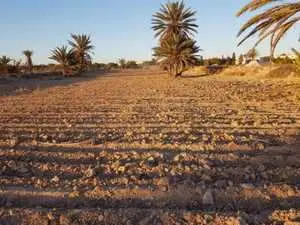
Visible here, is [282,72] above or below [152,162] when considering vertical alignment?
above

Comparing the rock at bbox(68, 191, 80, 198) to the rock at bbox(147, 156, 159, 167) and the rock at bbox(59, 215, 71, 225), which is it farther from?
the rock at bbox(147, 156, 159, 167)

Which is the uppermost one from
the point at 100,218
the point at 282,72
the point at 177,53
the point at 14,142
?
the point at 177,53

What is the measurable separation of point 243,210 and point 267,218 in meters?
0.25

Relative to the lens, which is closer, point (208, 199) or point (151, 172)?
point (208, 199)

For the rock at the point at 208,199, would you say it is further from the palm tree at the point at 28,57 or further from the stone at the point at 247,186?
the palm tree at the point at 28,57

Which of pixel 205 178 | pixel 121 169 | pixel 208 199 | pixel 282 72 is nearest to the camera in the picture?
pixel 208 199

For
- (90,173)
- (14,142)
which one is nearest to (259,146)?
(90,173)

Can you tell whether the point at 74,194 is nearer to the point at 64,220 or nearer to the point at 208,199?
the point at 64,220

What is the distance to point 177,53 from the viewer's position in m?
30.2

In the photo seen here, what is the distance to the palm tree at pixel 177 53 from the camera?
1171 inches

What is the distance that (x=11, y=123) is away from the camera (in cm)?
750

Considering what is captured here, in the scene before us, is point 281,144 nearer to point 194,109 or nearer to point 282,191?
point 282,191

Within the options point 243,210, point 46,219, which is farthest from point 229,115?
point 46,219

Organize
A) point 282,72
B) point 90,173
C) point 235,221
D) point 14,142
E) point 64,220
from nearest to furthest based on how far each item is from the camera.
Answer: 1. point 235,221
2. point 64,220
3. point 90,173
4. point 14,142
5. point 282,72
